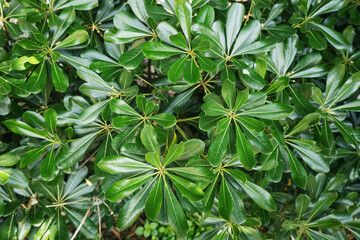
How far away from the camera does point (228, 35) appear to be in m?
0.97

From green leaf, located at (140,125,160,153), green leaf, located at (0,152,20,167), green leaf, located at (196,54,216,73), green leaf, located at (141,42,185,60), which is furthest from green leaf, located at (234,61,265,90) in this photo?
green leaf, located at (0,152,20,167)

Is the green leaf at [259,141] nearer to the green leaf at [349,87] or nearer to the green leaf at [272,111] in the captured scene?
the green leaf at [272,111]

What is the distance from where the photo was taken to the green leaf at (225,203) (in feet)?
3.04

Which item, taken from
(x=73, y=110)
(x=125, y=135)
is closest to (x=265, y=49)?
(x=125, y=135)

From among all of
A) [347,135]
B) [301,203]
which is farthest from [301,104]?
[301,203]

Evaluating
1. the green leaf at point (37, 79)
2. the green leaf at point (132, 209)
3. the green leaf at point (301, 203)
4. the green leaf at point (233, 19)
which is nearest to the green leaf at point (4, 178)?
the green leaf at point (37, 79)

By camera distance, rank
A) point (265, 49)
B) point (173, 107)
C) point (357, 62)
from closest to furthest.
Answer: point (265, 49)
point (173, 107)
point (357, 62)

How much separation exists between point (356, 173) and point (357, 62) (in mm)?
529

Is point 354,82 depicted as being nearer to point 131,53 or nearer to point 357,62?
point 357,62

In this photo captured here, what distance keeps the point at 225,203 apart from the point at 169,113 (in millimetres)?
374

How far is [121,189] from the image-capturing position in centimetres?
84

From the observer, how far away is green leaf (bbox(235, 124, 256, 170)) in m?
0.84

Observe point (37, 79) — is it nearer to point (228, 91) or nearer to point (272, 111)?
point (228, 91)

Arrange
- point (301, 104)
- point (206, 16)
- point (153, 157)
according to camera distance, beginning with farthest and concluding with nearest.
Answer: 1. point (301, 104)
2. point (206, 16)
3. point (153, 157)
